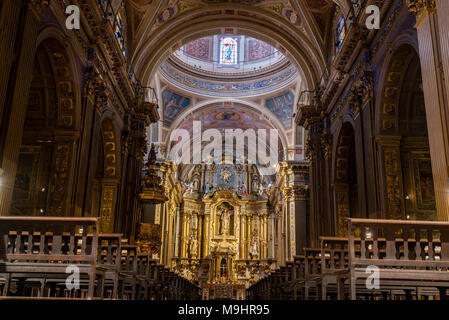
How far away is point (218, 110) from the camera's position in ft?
77.9

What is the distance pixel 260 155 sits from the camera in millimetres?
28281

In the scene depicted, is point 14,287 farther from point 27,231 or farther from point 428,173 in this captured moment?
point 428,173

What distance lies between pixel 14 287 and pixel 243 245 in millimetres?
21491

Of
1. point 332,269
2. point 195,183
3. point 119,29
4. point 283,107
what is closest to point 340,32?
point 119,29

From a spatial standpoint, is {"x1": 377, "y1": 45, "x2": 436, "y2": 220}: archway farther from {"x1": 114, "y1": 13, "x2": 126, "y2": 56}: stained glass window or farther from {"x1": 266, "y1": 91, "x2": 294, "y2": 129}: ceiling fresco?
{"x1": 266, "y1": 91, "x2": 294, "y2": 129}: ceiling fresco

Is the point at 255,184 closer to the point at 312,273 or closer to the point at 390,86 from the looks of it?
the point at 390,86

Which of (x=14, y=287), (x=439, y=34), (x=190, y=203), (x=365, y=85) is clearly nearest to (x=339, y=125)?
(x=365, y=85)

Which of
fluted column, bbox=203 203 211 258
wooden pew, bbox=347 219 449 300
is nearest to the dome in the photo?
fluted column, bbox=203 203 211 258

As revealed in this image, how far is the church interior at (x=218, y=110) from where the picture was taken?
532cm

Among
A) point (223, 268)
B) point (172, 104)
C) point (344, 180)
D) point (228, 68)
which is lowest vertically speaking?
point (223, 268)

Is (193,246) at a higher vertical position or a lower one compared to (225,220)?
lower

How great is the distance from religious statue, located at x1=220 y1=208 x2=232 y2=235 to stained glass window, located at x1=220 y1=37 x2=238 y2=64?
33.6 ft

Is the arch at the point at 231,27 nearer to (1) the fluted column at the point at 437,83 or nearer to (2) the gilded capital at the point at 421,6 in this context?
(2) the gilded capital at the point at 421,6

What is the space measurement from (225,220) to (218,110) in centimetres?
824
